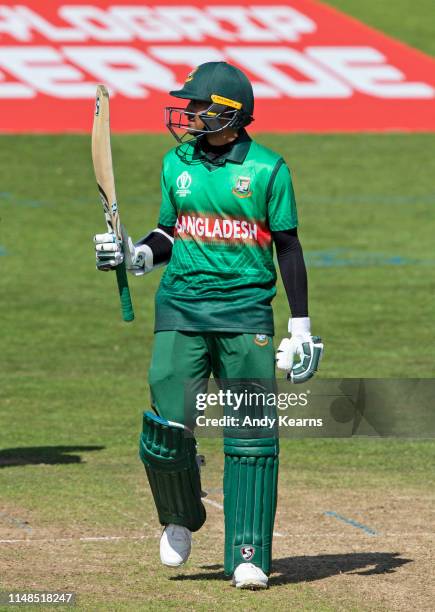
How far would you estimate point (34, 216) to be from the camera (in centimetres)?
2316

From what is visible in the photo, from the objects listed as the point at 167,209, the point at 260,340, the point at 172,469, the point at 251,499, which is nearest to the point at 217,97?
the point at 167,209

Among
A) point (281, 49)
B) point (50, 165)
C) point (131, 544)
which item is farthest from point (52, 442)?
point (281, 49)

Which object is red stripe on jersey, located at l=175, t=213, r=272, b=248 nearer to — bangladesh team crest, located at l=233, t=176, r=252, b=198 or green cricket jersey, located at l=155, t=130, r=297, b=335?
green cricket jersey, located at l=155, t=130, r=297, b=335

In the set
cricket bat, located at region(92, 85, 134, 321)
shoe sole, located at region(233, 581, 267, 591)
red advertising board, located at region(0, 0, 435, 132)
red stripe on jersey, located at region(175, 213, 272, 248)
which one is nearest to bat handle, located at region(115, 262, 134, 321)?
cricket bat, located at region(92, 85, 134, 321)

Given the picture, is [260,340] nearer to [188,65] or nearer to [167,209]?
[167,209]

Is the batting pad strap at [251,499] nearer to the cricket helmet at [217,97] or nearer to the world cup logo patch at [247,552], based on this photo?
the world cup logo patch at [247,552]

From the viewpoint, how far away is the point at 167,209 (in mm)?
7359

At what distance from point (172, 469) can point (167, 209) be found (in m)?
1.27

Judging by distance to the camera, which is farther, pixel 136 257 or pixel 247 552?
pixel 136 257

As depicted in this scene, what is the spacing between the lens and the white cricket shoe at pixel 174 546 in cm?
730

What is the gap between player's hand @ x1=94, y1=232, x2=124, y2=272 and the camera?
23.6ft

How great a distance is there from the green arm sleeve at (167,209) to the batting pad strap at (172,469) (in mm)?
959

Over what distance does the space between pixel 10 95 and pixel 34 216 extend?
15.4 feet

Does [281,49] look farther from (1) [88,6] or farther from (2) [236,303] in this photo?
(2) [236,303]
